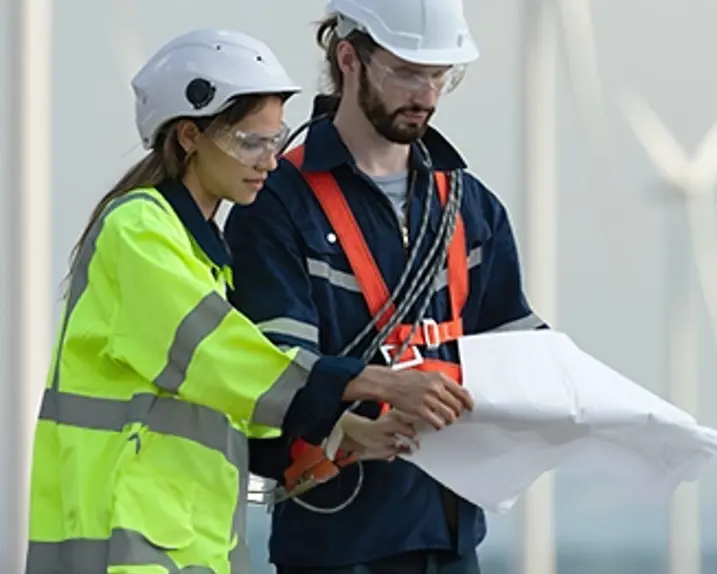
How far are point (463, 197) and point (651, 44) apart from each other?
1.58 metres

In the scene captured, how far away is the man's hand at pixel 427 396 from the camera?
→ 2779 millimetres

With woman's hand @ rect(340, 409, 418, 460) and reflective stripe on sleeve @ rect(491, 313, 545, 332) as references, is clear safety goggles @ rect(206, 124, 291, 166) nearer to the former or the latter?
woman's hand @ rect(340, 409, 418, 460)

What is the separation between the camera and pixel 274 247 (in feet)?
10.1

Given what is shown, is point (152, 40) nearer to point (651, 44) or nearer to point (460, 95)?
point (460, 95)

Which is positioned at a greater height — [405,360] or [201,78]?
[201,78]

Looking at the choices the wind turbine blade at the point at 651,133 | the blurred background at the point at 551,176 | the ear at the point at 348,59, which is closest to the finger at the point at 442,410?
the ear at the point at 348,59

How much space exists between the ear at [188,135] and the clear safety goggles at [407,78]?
0.33m

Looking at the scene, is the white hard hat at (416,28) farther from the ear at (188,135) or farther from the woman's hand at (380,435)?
the woman's hand at (380,435)

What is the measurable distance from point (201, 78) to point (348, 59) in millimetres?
370

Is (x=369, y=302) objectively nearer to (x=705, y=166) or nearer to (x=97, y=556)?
(x=97, y=556)

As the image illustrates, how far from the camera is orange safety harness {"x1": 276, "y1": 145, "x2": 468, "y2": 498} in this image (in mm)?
3025

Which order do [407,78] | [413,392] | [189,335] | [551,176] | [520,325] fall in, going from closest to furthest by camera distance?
1. [189,335]
2. [413,392]
3. [407,78]
4. [520,325]
5. [551,176]

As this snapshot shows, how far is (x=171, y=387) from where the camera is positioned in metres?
2.70

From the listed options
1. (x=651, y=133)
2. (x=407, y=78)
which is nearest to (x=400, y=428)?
(x=407, y=78)
